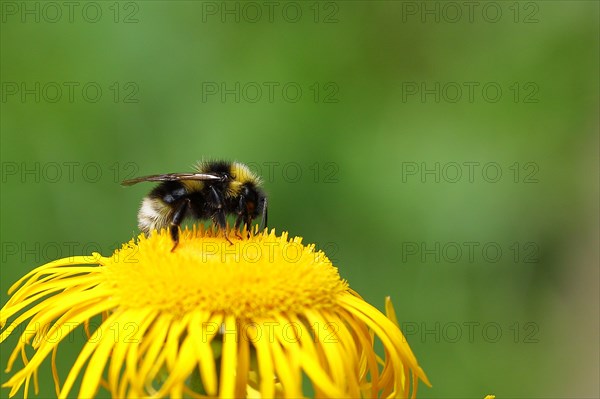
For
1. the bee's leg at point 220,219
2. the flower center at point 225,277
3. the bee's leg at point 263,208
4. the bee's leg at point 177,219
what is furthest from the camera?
the bee's leg at point 263,208

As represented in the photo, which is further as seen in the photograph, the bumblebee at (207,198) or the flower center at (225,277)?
the bumblebee at (207,198)

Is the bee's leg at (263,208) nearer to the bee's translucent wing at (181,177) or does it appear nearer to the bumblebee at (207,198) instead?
the bumblebee at (207,198)

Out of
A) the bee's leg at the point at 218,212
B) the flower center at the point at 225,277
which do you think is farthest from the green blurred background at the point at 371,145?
the flower center at the point at 225,277

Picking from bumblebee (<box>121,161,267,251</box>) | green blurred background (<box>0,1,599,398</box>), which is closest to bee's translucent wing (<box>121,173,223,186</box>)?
bumblebee (<box>121,161,267,251</box>)

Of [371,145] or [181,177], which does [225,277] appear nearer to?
[181,177]

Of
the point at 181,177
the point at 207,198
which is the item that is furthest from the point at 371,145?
the point at 181,177
